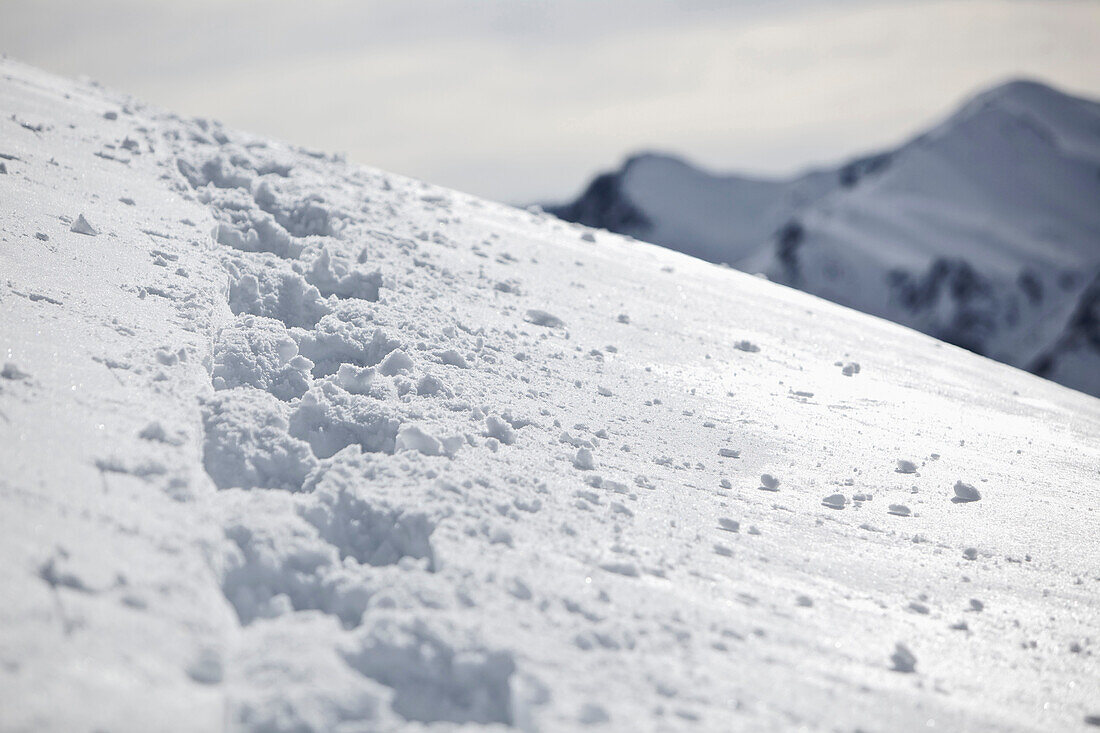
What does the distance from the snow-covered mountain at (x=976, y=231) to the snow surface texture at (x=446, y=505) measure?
75121 mm

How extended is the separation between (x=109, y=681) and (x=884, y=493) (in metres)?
3.55

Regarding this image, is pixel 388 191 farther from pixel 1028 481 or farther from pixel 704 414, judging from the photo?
pixel 1028 481

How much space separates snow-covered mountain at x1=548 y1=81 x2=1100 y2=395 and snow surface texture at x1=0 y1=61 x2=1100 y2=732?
246ft

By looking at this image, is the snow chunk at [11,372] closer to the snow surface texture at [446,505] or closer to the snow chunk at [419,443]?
the snow surface texture at [446,505]

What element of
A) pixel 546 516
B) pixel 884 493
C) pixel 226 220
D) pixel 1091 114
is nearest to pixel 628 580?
pixel 546 516

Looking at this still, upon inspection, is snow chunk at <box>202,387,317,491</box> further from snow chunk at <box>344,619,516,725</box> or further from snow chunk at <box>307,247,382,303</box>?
snow chunk at <box>307,247,382,303</box>

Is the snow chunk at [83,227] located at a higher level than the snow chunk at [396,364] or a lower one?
higher

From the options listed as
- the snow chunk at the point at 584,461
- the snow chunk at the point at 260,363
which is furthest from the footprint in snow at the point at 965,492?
the snow chunk at the point at 260,363

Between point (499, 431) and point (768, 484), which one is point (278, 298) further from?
point (768, 484)

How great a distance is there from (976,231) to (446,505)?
338 feet

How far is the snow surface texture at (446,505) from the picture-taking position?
2367 millimetres

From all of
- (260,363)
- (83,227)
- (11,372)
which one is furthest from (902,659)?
(83,227)

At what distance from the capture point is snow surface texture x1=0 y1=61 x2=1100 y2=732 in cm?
237

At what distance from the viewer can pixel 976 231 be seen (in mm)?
93375
